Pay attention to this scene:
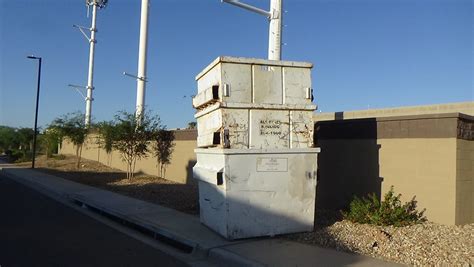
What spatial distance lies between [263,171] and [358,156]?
318 cm

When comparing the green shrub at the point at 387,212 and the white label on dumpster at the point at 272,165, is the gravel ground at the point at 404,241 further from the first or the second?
the white label on dumpster at the point at 272,165

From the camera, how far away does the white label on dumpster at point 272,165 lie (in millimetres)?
8445

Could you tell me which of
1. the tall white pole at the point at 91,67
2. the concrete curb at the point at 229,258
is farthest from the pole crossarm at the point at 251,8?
the tall white pole at the point at 91,67

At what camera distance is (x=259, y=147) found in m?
8.50

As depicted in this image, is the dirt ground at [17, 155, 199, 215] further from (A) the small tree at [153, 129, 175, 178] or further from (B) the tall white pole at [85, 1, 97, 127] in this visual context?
(B) the tall white pole at [85, 1, 97, 127]

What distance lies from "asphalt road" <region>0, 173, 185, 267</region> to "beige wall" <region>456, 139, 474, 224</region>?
5.20 m

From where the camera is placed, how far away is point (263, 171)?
8.45m

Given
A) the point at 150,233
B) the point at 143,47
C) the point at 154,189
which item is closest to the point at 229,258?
the point at 150,233

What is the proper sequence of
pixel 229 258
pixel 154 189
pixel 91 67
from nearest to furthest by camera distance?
1. pixel 229 258
2. pixel 154 189
3. pixel 91 67

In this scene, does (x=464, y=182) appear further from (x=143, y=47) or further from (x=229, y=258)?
(x=143, y=47)

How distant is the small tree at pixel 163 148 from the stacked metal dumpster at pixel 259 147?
12.4m

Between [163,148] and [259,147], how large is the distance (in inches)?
533

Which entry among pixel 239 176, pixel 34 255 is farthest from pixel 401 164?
pixel 34 255

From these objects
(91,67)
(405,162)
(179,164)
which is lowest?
(179,164)
